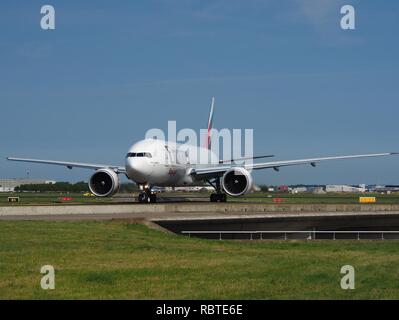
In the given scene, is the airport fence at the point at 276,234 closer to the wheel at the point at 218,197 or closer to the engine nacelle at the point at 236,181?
the engine nacelle at the point at 236,181

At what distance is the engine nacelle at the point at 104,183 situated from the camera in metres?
53.1

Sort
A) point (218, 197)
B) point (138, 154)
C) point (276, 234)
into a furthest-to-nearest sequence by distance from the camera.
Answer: point (218, 197)
point (138, 154)
point (276, 234)

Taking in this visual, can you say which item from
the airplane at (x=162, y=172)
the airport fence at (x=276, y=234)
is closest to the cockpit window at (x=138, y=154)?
the airplane at (x=162, y=172)

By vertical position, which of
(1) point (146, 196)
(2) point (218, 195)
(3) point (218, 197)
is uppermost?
(2) point (218, 195)

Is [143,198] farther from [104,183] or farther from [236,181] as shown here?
[236,181]

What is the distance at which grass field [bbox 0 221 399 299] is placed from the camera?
1518 cm

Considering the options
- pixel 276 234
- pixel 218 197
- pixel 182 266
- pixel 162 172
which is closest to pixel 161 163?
pixel 162 172

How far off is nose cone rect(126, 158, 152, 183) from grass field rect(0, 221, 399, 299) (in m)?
23.6

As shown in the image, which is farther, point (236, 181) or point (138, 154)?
point (236, 181)

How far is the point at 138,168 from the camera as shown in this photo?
2036 inches

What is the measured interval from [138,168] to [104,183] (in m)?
3.37

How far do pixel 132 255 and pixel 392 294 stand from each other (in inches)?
327

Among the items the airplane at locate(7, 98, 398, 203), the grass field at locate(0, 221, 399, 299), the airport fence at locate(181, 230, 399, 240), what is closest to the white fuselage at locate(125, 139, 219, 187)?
the airplane at locate(7, 98, 398, 203)

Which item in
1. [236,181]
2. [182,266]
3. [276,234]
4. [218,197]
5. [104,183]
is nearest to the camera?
[182,266]
